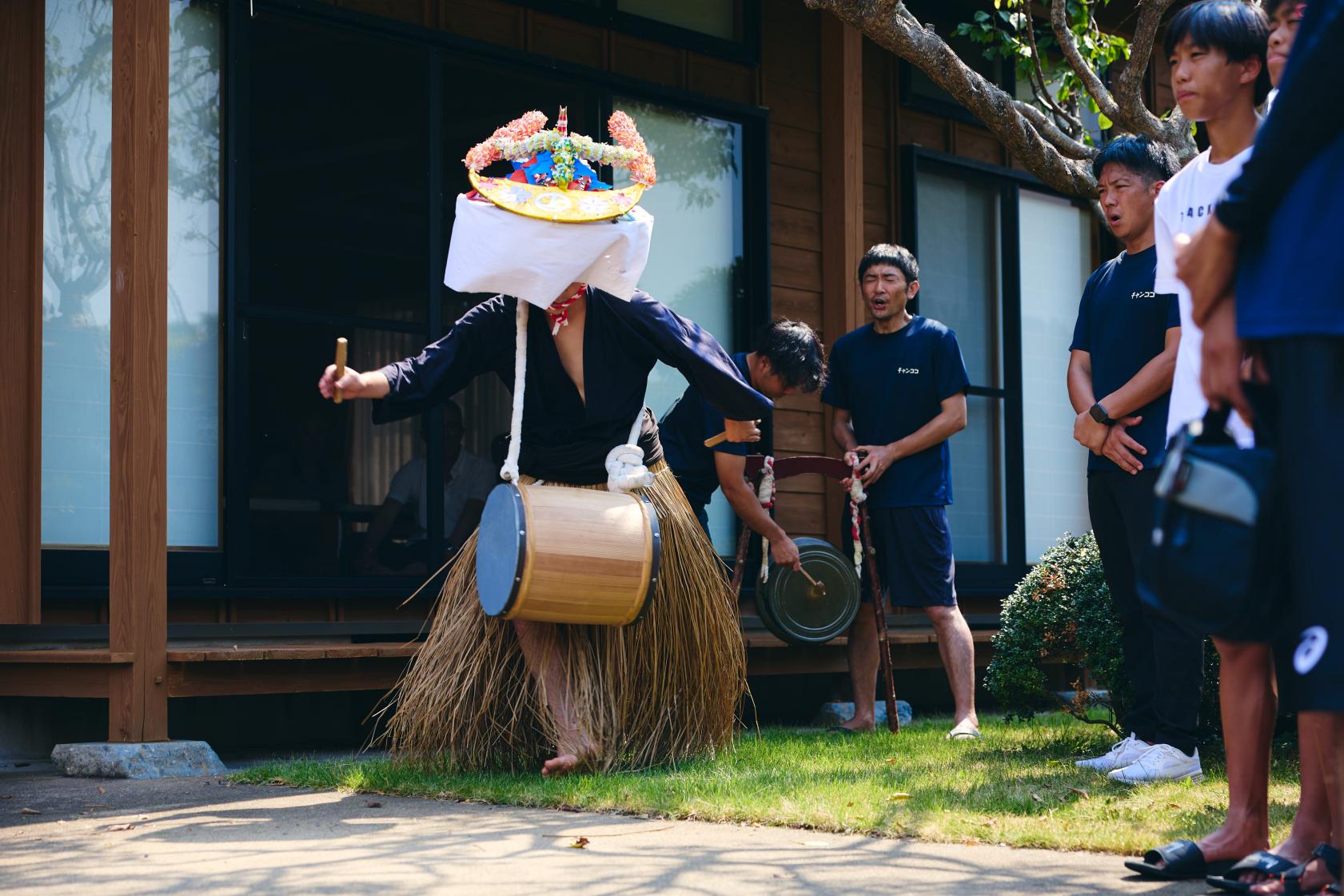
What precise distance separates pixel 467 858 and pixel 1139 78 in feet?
12.9

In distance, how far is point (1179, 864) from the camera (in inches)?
103

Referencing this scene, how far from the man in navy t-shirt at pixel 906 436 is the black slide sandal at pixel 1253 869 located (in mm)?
2901

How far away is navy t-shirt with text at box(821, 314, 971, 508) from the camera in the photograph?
5652mm

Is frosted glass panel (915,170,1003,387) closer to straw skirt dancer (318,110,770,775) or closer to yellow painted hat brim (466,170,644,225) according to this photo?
straw skirt dancer (318,110,770,775)

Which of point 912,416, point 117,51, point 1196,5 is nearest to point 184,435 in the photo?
point 117,51

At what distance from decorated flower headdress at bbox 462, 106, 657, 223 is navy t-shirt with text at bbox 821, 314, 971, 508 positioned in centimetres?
156

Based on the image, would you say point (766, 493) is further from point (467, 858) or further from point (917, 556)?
point (467, 858)

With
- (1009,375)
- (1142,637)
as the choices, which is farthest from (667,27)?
(1142,637)

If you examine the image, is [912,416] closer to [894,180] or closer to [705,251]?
[705,251]

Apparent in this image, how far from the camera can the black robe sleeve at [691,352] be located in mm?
4453

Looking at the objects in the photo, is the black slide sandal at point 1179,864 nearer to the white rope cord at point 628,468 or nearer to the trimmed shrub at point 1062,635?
the trimmed shrub at point 1062,635

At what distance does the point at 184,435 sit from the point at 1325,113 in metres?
4.44

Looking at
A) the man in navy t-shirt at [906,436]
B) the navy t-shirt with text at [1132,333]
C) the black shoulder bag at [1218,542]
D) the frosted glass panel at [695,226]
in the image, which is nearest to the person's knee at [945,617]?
the man in navy t-shirt at [906,436]

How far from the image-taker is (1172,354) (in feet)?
13.0
